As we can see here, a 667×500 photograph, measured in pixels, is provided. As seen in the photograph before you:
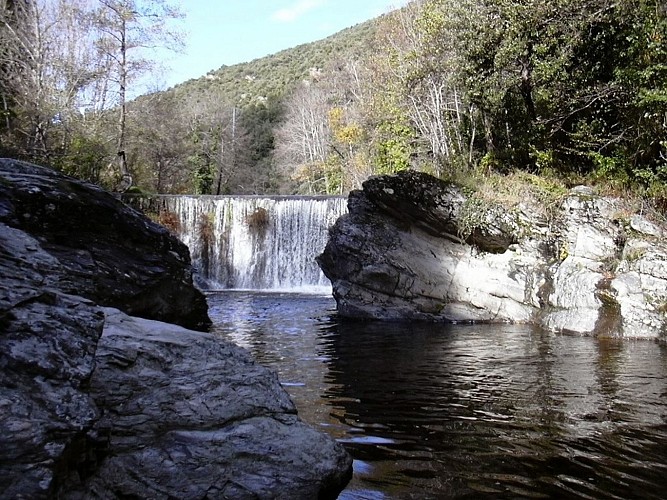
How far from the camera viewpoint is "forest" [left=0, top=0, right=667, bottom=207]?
42.9 ft

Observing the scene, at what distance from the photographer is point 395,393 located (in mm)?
6500

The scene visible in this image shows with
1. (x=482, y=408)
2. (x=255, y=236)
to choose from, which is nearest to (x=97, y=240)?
(x=482, y=408)

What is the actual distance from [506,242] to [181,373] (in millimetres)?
10909

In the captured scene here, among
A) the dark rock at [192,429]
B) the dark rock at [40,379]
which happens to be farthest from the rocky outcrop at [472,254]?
the dark rock at [40,379]

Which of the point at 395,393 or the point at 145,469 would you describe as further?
the point at 395,393

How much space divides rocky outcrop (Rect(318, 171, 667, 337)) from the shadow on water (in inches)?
63.9

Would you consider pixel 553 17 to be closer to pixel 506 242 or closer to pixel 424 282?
pixel 506 242

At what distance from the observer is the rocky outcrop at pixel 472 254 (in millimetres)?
12102

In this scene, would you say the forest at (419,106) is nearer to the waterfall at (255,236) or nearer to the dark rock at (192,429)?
the waterfall at (255,236)

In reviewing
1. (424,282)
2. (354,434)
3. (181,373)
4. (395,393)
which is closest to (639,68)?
(424,282)

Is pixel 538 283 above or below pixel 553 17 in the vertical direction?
below

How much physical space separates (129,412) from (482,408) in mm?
3770

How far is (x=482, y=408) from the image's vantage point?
591 centimetres

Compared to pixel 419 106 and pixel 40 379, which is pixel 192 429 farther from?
pixel 419 106
